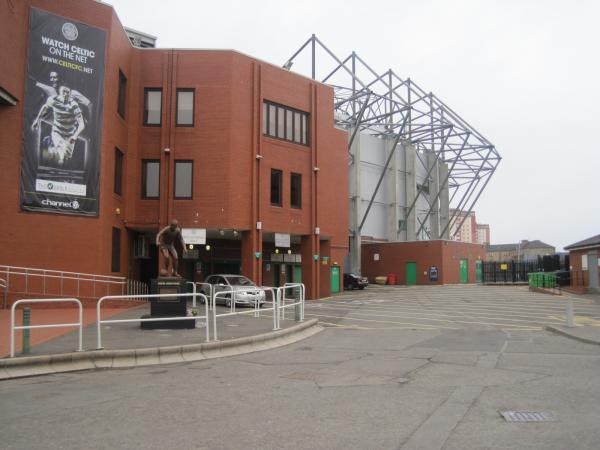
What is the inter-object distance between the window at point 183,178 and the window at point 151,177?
908 millimetres

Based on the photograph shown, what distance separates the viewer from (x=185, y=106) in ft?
93.0

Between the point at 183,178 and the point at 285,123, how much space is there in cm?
700

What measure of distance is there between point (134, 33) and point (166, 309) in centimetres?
2153

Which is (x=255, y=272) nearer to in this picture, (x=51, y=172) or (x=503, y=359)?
(x=51, y=172)

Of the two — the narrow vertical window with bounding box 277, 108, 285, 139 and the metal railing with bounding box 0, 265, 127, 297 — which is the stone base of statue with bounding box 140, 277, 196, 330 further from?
the narrow vertical window with bounding box 277, 108, 285, 139

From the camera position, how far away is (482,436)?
5.58 metres

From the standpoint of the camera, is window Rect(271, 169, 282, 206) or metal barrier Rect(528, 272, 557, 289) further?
metal barrier Rect(528, 272, 557, 289)

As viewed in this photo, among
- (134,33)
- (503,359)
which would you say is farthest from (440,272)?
(503,359)

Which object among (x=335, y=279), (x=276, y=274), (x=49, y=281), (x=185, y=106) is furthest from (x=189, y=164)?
(x=335, y=279)

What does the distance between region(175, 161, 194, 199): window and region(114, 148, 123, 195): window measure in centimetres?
267

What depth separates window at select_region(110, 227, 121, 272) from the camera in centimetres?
2467

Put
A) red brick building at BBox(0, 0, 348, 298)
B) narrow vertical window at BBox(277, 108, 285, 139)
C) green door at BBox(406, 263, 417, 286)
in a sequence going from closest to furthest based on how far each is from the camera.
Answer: red brick building at BBox(0, 0, 348, 298)
narrow vertical window at BBox(277, 108, 285, 139)
green door at BBox(406, 263, 417, 286)

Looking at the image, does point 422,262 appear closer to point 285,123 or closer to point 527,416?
point 285,123

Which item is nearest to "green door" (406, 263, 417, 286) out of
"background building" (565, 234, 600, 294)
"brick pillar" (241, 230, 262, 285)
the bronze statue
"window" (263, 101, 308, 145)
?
"background building" (565, 234, 600, 294)
